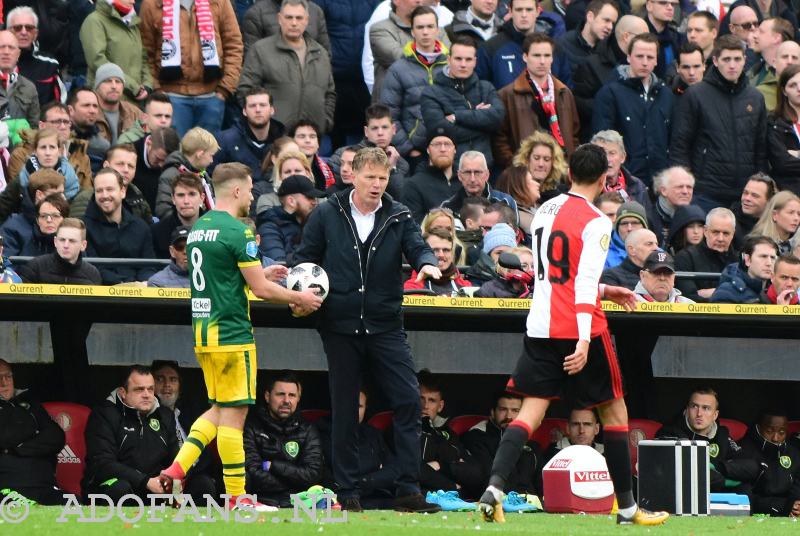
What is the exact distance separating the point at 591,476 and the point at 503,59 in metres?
5.91

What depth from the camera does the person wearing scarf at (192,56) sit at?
14.2m

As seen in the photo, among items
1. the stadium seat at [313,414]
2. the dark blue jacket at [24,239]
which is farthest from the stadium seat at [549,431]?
the dark blue jacket at [24,239]

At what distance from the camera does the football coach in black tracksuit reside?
889cm

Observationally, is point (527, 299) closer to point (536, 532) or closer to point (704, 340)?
point (704, 340)

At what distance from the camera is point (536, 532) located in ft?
25.1

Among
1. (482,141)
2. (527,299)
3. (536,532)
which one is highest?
(482,141)

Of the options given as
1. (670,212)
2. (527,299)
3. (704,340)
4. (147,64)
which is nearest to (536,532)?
(527,299)

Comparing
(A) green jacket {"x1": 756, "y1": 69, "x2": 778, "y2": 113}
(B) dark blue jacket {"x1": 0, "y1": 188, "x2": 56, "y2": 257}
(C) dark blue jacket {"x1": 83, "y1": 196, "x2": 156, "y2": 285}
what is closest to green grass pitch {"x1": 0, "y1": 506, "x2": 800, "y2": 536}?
(B) dark blue jacket {"x1": 0, "y1": 188, "x2": 56, "y2": 257}

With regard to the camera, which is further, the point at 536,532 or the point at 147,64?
the point at 147,64

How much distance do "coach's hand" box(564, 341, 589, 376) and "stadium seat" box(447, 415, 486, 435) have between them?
3469mm

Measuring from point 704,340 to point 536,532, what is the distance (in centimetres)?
426

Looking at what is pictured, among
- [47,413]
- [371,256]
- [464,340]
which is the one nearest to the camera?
[371,256]

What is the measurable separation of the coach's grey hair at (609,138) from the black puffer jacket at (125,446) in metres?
4.88

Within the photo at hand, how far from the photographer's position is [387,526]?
773 centimetres
